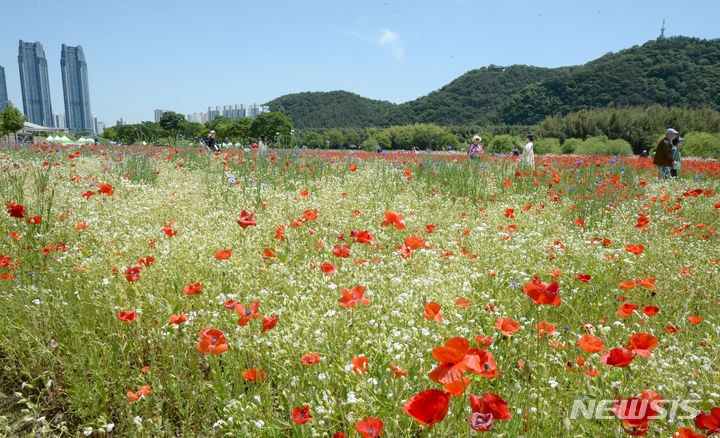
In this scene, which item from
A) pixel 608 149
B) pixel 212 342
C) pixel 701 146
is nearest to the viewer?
pixel 212 342

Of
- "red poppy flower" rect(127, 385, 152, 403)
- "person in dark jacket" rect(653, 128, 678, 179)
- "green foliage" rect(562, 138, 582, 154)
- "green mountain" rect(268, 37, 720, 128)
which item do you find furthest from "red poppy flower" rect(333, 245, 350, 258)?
"green mountain" rect(268, 37, 720, 128)

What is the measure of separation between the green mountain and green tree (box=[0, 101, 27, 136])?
63.9 meters

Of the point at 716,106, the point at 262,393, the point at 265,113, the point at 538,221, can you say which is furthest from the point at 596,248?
the point at 265,113

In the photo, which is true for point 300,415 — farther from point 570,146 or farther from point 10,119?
point 10,119

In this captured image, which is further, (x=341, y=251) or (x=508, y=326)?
(x=341, y=251)

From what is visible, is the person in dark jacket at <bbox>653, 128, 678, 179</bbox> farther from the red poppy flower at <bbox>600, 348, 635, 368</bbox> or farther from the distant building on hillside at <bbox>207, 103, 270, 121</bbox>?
the distant building on hillside at <bbox>207, 103, 270, 121</bbox>

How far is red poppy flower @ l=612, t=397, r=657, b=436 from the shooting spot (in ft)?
3.51

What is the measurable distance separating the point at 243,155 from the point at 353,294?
9244mm

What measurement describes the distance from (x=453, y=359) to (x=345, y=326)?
1296 mm

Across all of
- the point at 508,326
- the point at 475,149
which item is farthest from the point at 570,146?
the point at 508,326

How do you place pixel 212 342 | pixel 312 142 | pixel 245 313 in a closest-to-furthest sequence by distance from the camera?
1. pixel 212 342
2. pixel 245 313
3. pixel 312 142

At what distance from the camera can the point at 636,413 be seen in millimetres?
1133

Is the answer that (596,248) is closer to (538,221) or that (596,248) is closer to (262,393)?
(538,221)

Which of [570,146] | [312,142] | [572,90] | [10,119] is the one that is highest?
[572,90]
